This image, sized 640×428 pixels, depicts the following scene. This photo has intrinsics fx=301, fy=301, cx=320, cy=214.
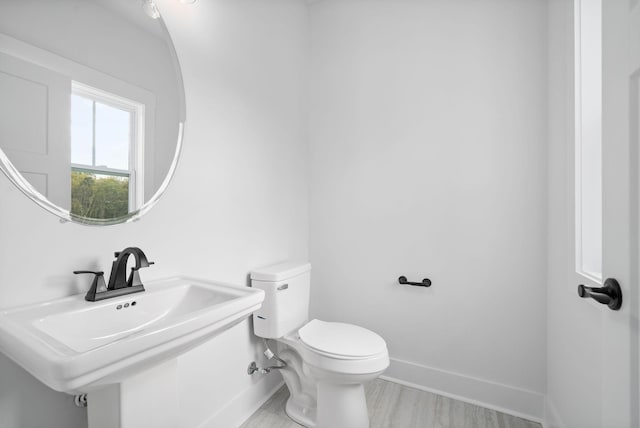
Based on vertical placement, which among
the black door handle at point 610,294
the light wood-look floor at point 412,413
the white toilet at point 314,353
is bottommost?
the light wood-look floor at point 412,413

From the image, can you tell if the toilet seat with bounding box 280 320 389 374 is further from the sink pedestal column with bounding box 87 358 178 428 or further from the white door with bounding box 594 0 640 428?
the white door with bounding box 594 0 640 428

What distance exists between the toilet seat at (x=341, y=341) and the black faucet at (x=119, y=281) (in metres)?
0.83

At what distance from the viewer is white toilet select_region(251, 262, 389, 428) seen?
1383 millimetres

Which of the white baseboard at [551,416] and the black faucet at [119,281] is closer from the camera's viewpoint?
the black faucet at [119,281]

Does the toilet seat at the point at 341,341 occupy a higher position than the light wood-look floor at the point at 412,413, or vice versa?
the toilet seat at the point at 341,341

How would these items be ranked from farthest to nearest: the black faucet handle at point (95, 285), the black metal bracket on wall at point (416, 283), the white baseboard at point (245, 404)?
the black metal bracket on wall at point (416, 283), the white baseboard at point (245, 404), the black faucet handle at point (95, 285)

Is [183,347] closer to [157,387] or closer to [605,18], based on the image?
[157,387]

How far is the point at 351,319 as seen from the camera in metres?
→ 2.15

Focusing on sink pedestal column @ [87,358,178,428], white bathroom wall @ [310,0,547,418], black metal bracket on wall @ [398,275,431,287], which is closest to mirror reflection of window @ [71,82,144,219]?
sink pedestal column @ [87,358,178,428]

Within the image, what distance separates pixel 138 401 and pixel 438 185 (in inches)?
69.9

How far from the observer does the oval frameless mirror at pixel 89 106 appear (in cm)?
87

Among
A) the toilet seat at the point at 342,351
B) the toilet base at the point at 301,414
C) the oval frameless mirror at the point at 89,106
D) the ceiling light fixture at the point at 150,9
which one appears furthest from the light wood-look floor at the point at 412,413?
the ceiling light fixture at the point at 150,9

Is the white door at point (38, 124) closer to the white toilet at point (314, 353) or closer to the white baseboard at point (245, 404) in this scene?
the white toilet at point (314, 353)

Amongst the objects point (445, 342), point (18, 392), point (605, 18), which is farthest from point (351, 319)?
point (605, 18)
